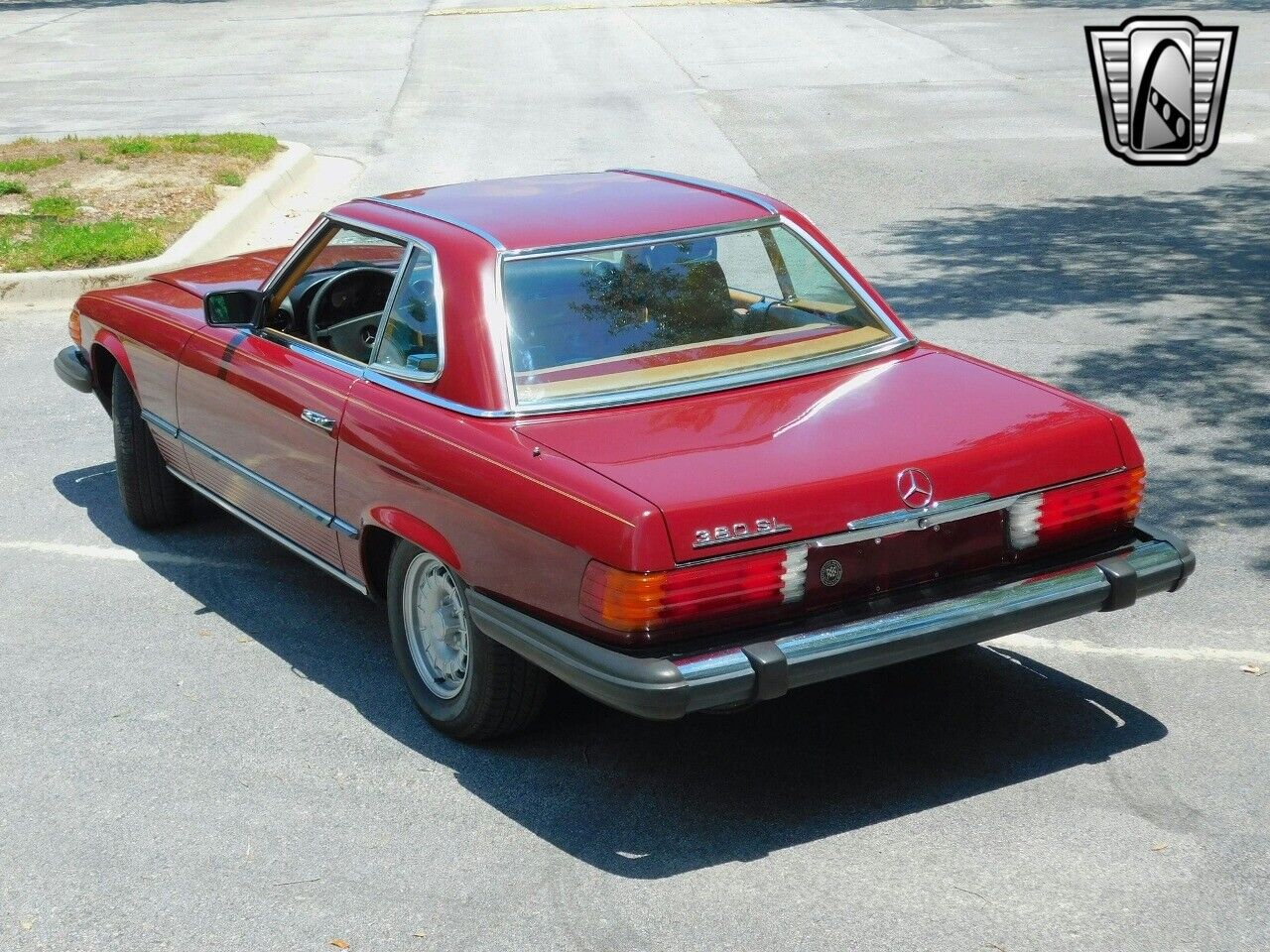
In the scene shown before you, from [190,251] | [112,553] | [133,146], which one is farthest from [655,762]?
[133,146]

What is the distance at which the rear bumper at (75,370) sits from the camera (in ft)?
22.9

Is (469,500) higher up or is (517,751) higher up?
(469,500)

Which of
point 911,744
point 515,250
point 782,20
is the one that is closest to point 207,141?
point 515,250

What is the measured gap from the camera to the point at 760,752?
4.72 m

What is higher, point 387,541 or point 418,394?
point 418,394

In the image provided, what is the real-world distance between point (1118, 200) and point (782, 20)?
1655 centimetres

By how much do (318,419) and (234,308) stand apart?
840 mm

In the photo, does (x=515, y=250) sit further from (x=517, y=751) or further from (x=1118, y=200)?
(x=1118, y=200)

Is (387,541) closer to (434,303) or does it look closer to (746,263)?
(434,303)

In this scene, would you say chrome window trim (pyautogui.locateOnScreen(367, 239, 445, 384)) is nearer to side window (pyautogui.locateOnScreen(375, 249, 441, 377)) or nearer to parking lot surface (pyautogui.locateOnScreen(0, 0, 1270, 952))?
side window (pyautogui.locateOnScreen(375, 249, 441, 377))

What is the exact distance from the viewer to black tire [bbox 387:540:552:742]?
4559 mm

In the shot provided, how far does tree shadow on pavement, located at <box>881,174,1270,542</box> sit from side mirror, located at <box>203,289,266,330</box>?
11.9 feet

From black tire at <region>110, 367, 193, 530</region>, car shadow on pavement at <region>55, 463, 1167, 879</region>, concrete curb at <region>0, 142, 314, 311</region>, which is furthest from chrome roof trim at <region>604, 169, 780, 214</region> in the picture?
concrete curb at <region>0, 142, 314, 311</region>

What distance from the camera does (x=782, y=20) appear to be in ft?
93.5
